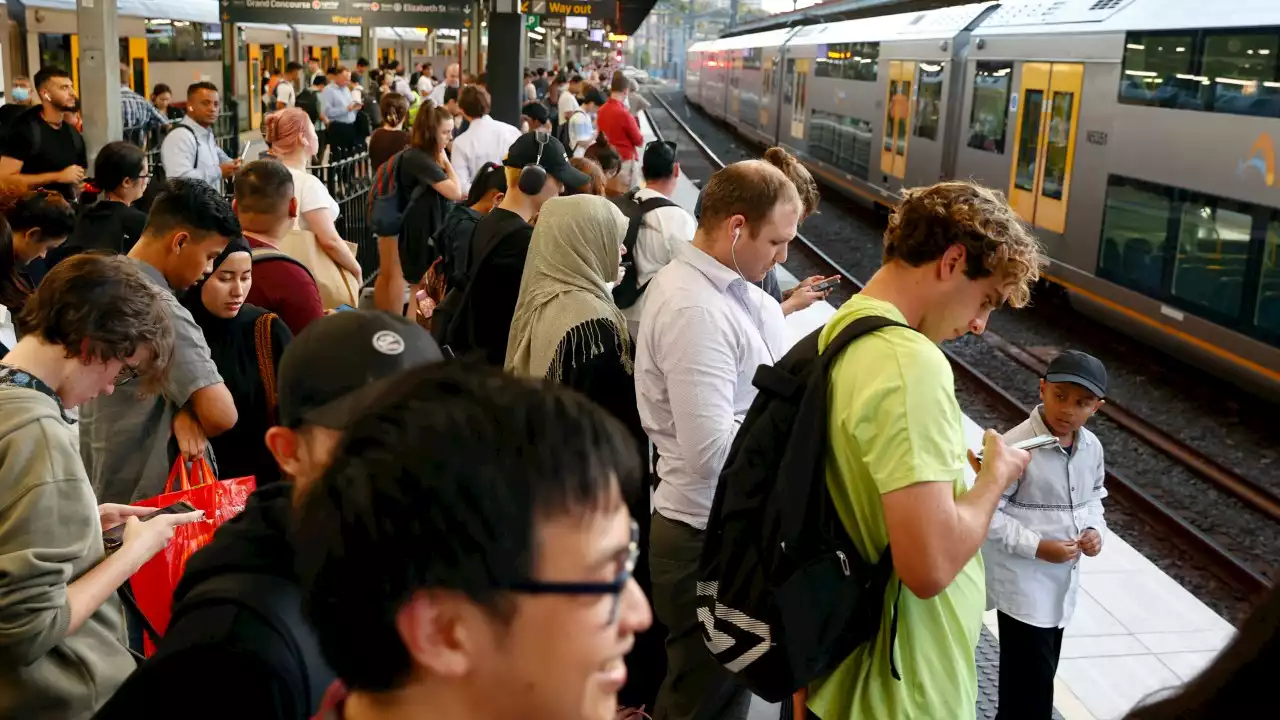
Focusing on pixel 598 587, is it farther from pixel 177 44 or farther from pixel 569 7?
pixel 177 44

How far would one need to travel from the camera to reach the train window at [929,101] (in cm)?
1546

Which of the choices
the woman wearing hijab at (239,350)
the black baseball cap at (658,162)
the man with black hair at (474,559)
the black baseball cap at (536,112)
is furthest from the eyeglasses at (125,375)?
the black baseball cap at (536,112)

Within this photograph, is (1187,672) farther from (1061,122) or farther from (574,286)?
(1061,122)

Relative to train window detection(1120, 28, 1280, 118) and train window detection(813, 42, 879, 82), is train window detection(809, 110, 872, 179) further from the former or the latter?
train window detection(1120, 28, 1280, 118)

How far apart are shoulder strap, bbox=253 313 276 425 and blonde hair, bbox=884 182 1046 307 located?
2025 millimetres

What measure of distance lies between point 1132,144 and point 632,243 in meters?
6.41

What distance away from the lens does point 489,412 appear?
1242mm

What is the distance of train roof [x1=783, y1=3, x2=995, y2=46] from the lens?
15211 millimetres

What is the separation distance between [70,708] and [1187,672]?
13.7ft

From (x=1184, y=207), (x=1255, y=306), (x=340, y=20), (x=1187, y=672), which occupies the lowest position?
(x=1187, y=672)


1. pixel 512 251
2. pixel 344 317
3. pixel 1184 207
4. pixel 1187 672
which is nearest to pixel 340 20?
pixel 1184 207

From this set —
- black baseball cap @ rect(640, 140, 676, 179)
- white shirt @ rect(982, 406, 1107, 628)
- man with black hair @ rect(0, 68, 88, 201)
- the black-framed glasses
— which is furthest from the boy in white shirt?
man with black hair @ rect(0, 68, 88, 201)

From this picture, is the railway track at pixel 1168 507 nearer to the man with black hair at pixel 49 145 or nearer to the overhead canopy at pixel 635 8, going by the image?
the man with black hair at pixel 49 145

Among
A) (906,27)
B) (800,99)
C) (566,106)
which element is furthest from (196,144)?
(800,99)
